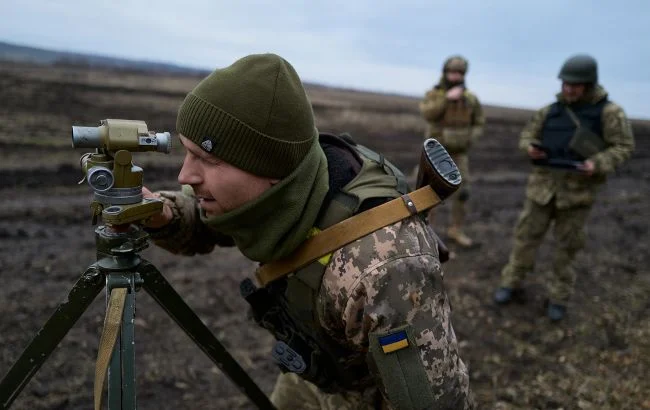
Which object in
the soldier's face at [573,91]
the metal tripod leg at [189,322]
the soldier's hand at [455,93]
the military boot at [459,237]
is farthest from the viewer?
the military boot at [459,237]

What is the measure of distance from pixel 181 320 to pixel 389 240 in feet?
2.90

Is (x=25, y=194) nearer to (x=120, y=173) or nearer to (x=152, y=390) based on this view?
(x=152, y=390)

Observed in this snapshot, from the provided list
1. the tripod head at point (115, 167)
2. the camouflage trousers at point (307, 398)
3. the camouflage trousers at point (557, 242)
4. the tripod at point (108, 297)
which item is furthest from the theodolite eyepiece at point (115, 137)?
the camouflage trousers at point (557, 242)

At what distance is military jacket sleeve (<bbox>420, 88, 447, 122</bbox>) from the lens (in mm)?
7043

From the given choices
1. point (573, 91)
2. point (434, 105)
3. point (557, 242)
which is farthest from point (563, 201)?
point (434, 105)

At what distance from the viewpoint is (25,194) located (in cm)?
744

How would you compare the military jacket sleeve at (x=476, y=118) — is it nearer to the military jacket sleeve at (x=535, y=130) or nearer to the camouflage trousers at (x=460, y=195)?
the camouflage trousers at (x=460, y=195)

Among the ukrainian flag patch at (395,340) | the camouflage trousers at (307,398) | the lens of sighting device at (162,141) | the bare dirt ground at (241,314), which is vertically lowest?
the bare dirt ground at (241,314)

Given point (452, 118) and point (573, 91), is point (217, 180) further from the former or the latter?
point (452, 118)

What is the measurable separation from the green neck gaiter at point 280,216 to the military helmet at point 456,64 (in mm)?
5554

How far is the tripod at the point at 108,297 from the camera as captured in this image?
1700mm

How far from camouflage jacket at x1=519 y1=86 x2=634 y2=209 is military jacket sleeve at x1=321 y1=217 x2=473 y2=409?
3.61 m

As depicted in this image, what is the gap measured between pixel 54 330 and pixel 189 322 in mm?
475

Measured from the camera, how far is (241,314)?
15.7ft
